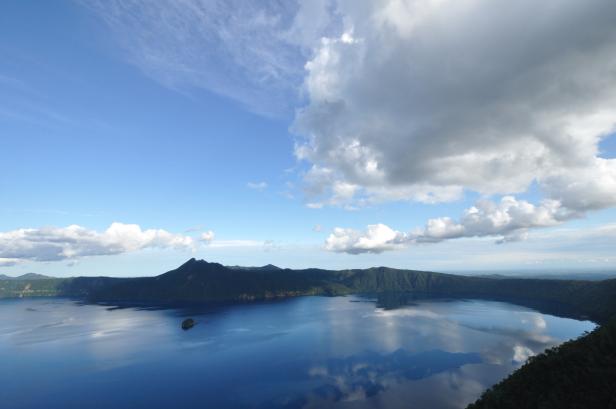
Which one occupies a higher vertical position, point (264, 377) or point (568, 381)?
point (568, 381)

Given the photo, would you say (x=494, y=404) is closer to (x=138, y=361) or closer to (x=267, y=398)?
(x=267, y=398)

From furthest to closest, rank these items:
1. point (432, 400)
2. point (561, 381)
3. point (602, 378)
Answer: point (432, 400)
point (561, 381)
point (602, 378)

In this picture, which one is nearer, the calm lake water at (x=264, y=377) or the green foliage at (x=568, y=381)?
the green foliage at (x=568, y=381)

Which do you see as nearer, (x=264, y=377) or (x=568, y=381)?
(x=568, y=381)

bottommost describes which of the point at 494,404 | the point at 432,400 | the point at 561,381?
the point at 432,400

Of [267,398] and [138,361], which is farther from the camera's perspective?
[138,361]

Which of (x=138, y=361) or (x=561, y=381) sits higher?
(x=561, y=381)

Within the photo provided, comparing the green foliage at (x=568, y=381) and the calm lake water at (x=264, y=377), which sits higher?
the green foliage at (x=568, y=381)

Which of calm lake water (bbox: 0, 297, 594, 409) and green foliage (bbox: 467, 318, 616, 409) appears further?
calm lake water (bbox: 0, 297, 594, 409)

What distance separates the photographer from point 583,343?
277ft

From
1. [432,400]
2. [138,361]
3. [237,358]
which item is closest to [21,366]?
[138,361]

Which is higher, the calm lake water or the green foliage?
the green foliage

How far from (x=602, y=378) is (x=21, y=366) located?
248m

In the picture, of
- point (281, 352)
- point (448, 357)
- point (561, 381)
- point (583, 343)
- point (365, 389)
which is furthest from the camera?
point (281, 352)
